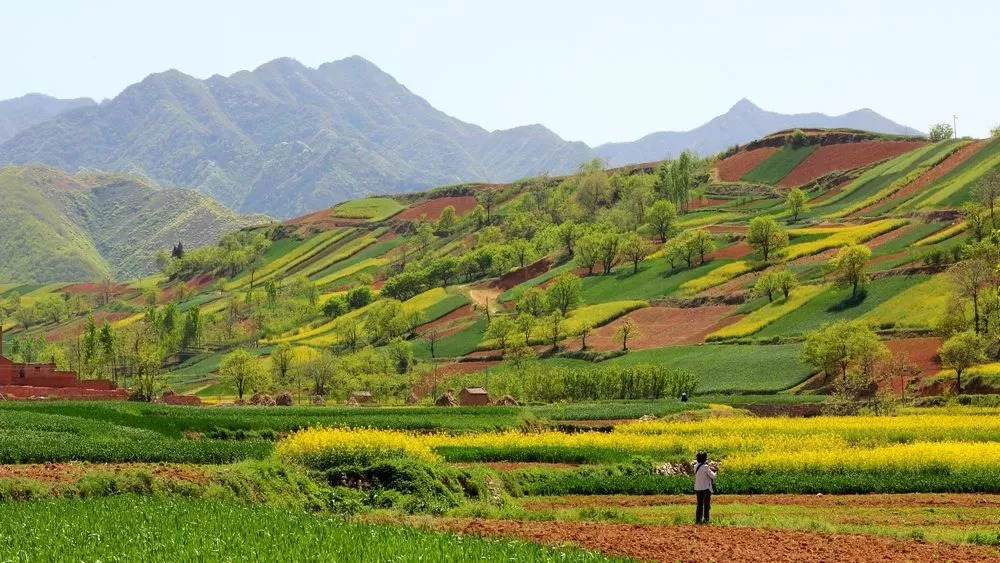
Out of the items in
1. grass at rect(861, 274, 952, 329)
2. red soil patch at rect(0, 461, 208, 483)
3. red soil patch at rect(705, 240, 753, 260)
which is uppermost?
red soil patch at rect(705, 240, 753, 260)

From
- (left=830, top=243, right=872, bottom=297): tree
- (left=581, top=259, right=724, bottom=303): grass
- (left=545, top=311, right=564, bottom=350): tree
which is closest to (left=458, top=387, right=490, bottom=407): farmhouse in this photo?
(left=545, top=311, right=564, bottom=350): tree

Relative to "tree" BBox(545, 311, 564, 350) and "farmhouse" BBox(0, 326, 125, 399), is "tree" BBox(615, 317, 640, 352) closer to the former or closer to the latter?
"tree" BBox(545, 311, 564, 350)

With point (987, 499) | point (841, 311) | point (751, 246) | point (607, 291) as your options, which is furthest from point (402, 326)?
point (987, 499)

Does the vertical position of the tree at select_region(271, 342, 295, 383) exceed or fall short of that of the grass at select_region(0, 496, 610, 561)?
it falls short

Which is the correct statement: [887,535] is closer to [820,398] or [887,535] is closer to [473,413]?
[473,413]

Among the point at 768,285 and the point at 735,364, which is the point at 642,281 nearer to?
the point at 768,285

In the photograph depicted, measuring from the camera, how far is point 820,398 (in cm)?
7906

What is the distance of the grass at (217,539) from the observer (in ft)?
57.3

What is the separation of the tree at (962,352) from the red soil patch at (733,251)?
6963 cm

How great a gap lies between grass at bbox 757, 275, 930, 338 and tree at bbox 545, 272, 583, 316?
34.9 m

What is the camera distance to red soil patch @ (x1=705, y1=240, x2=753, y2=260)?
149 meters

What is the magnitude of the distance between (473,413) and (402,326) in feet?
271

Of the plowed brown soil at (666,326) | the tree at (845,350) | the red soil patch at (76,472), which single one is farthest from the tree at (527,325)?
the red soil patch at (76,472)

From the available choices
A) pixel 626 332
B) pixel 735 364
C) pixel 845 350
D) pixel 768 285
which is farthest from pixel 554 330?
pixel 845 350
